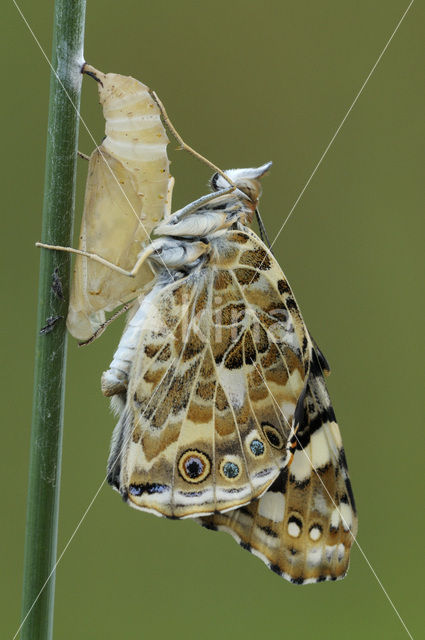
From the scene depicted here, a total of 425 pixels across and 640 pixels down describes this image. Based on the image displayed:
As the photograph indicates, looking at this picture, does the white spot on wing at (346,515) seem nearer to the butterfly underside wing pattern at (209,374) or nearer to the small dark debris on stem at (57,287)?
the butterfly underside wing pattern at (209,374)

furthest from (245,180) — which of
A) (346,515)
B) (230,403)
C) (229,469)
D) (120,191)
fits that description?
(346,515)

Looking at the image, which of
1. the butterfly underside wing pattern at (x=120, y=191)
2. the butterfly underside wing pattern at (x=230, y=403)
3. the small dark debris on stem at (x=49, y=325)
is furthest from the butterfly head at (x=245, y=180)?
the small dark debris on stem at (x=49, y=325)

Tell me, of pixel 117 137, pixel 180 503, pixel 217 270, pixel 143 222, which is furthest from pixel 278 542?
pixel 117 137

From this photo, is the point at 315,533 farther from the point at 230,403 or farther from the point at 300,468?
the point at 230,403

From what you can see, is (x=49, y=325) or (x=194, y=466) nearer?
(x=49, y=325)

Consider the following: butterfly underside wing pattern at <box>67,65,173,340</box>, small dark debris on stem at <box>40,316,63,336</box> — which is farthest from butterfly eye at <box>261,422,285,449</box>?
small dark debris on stem at <box>40,316,63,336</box>

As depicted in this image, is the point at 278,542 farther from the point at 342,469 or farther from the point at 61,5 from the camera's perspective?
the point at 61,5

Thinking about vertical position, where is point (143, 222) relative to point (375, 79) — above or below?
below
